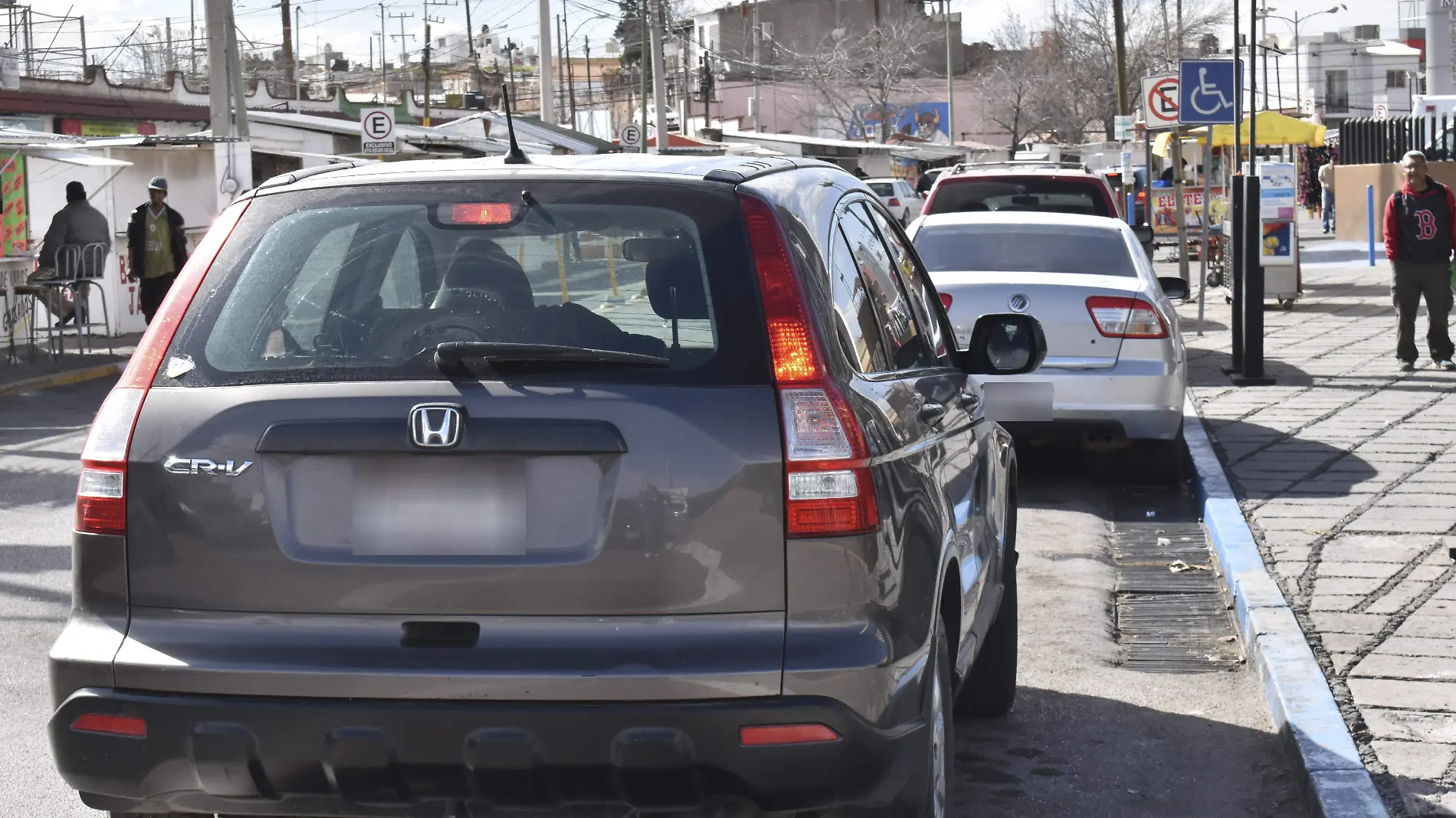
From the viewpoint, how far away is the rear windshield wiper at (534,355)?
333cm

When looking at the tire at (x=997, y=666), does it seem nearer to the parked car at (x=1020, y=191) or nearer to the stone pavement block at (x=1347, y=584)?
the stone pavement block at (x=1347, y=584)

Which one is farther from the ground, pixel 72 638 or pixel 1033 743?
pixel 72 638

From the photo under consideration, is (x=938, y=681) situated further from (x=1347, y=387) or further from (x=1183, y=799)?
(x=1347, y=387)

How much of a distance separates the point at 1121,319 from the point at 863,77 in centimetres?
8861

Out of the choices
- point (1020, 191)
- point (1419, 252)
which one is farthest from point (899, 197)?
point (1419, 252)

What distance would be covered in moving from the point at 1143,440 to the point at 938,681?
6.81m

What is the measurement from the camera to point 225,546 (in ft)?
11.0

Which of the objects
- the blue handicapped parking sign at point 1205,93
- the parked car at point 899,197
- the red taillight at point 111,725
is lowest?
the red taillight at point 111,725

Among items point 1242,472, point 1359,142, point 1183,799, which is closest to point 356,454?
point 1183,799

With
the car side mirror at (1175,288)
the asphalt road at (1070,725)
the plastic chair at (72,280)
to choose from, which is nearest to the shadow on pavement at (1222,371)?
the car side mirror at (1175,288)

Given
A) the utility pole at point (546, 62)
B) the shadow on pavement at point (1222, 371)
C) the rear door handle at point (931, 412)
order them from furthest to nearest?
the utility pole at point (546, 62) < the shadow on pavement at point (1222, 371) < the rear door handle at point (931, 412)

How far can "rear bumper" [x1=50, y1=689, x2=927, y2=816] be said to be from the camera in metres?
3.18

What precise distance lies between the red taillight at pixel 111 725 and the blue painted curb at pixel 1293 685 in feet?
9.87

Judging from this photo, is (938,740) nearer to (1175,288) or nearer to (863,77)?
(1175,288)
